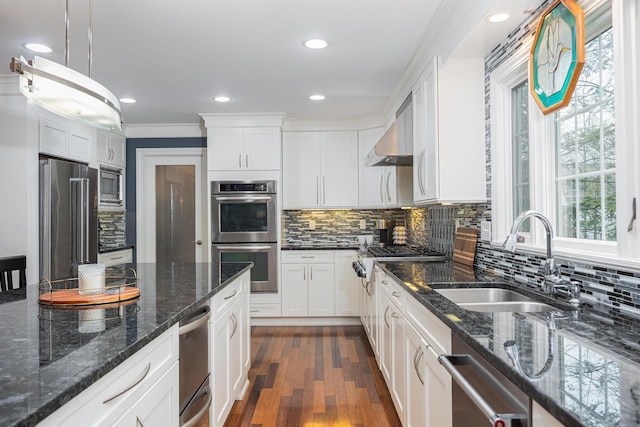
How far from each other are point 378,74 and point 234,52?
1227 millimetres

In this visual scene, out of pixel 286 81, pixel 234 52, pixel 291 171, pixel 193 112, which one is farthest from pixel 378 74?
pixel 193 112

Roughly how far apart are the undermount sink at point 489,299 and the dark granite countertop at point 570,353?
0.09 metres

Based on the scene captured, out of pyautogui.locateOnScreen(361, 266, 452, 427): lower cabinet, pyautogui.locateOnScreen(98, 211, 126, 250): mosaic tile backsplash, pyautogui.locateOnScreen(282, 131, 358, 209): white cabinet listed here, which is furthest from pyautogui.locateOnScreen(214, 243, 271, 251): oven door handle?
pyautogui.locateOnScreen(361, 266, 452, 427): lower cabinet

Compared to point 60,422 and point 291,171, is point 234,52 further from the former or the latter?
point 60,422

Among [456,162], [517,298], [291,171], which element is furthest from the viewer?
[291,171]

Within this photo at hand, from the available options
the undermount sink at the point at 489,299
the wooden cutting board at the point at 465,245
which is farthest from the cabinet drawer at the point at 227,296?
the wooden cutting board at the point at 465,245

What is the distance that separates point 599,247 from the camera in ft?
5.45

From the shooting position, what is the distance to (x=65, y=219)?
3.92 meters

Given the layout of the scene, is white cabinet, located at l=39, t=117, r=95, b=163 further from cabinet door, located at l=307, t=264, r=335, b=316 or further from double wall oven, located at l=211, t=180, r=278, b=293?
cabinet door, located at l=307, t=264, r=335, b=316

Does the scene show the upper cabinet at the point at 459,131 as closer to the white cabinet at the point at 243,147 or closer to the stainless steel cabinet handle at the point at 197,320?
the stainless steel cabinet handle at the point at 197,320

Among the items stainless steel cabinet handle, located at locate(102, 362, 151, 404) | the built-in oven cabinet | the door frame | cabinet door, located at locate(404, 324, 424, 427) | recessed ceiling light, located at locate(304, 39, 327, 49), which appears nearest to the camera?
the built-in oven cabinet

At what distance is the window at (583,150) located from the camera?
1429 millimetres

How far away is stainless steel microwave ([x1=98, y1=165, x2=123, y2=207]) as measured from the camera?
195 inches

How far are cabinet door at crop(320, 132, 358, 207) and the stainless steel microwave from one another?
8.34 feet
